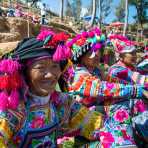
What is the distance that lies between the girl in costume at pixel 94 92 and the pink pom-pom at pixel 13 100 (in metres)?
0.81

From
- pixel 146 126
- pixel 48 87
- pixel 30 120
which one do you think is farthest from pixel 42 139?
pixel 146 126

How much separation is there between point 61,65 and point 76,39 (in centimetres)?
151

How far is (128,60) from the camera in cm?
605

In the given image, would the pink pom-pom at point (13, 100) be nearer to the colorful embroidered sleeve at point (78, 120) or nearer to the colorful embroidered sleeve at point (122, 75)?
the colorful embroidered sleeve at point (78, 120)

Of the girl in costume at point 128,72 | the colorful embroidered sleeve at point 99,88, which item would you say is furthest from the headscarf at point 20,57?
the girl in costume at point 128,72

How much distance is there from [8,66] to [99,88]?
1.30 meters

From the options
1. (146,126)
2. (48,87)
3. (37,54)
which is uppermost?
(37,54)

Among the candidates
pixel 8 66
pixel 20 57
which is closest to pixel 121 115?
A: pixel 20 57

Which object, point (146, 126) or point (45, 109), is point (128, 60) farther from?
point (45, 109)

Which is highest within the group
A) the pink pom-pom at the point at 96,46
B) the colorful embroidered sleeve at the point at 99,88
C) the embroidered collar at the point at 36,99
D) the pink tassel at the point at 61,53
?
the pink tassel at the point at 61,53

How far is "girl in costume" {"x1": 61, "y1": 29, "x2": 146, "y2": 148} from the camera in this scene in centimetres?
430

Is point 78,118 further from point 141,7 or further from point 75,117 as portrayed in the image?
point 141,7

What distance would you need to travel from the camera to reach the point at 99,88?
173 inches

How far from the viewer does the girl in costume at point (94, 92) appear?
430 centimetres
